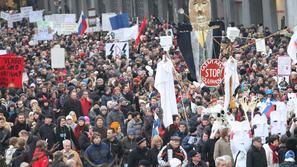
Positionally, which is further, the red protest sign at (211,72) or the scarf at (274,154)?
the red protest sign at (211,72)

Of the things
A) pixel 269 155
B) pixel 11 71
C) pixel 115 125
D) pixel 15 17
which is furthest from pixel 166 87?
pixel 15 17

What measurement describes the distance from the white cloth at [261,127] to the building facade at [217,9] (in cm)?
2838

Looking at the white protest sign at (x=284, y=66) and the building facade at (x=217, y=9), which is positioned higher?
the building facade at (x=217, y=9)

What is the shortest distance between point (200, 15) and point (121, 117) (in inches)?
254

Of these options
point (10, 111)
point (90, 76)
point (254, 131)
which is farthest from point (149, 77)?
point (254, 131)

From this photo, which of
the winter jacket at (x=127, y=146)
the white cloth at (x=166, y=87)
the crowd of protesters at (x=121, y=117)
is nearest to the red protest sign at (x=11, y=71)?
the crowd of protesters at (x=121, y=117)

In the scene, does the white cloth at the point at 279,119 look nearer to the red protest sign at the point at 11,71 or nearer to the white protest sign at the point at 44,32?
the red protest sign at the point at 11,71

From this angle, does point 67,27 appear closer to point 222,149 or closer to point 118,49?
point 118,49

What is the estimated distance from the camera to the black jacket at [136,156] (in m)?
20.8

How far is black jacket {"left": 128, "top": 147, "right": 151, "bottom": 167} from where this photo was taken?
68.2ft

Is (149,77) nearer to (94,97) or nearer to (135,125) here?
(94,97)

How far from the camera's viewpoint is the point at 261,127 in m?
22.7

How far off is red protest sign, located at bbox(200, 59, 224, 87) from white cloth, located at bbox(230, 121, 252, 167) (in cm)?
587

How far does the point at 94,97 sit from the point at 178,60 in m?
10.5
